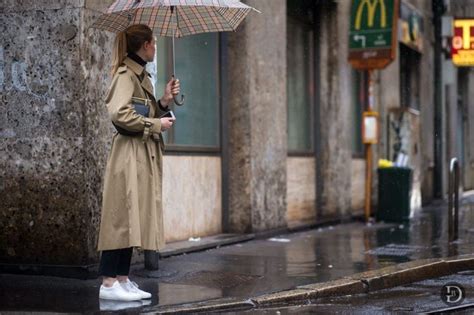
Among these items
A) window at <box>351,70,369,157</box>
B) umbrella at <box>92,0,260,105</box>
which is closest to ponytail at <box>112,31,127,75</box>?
umbrella at <box>92,0,260,105</box>

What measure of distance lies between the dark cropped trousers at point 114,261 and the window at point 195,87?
3524 mm

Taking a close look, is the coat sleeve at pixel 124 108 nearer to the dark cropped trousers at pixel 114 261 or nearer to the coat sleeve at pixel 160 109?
the coat sleeve at pixel 160 109

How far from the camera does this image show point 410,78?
20250 mm

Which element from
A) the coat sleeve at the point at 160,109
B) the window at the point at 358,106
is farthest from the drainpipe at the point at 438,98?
the coat sleeve at the point at 160,109

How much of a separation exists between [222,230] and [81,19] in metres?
4.34

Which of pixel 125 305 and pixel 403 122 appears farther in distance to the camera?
pixel 403 122

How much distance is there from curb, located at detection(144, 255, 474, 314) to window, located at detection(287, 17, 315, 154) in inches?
191

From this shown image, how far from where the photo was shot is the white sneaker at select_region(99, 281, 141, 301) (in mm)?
6527

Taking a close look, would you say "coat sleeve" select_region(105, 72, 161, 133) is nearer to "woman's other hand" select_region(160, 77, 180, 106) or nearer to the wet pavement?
"woman's other hand" select_region(160, 77, 180, 106)

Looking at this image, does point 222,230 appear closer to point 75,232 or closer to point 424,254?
point 424,254

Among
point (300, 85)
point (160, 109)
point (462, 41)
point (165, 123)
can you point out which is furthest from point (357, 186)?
point (165, 123)

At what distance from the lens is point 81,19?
25.1 ft

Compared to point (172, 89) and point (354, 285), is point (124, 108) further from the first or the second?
point (354, 285)

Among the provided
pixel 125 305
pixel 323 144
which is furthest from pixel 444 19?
pixel 125 305
